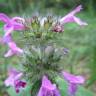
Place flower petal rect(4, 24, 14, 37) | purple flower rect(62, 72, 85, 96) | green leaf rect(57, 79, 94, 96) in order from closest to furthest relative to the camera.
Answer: flower petal rect(4, 24, 14, 37)
purple flower rect(62, 72, 85, 96)
green leaf rect(57, 79, 94, 96)

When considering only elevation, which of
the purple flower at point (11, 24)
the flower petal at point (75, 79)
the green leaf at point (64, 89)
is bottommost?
the green leaf at point (64, 89)

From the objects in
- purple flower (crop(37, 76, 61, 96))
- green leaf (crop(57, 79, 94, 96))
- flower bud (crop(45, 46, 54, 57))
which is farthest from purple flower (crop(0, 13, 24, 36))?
green leaf (crop(57, 79, 94, 96))

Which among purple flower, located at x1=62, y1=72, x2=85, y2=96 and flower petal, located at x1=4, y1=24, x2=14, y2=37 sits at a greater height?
flower petal, located at x1=4, y1=24, x2=14, y2=37

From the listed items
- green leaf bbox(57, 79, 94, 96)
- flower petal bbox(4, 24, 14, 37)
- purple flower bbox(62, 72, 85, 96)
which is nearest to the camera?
flower petal bbox(4, 24, 14, 37)

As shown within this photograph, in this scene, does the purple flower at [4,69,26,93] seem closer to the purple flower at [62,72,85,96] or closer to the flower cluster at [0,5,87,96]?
the flower cluster at [0,5,87,96]

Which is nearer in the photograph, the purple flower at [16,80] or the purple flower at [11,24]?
the purple flower at [11,24]

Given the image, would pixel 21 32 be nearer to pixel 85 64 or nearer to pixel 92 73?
pixel 92 73

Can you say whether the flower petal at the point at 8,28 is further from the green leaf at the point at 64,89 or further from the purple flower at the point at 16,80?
the green leaf at the point at 64,89

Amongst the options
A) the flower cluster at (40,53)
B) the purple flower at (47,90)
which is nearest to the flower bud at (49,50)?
the flower cluster at (40,53)
